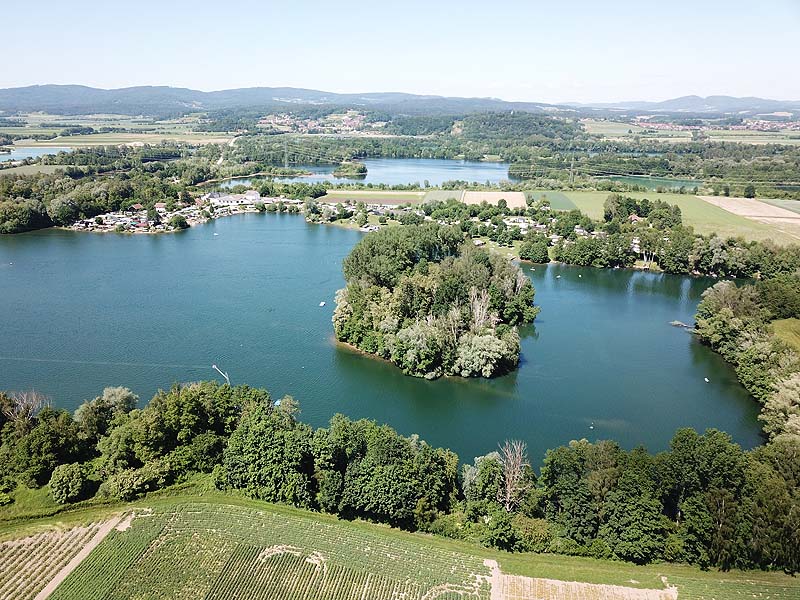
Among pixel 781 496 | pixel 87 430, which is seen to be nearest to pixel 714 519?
pixel 781 496

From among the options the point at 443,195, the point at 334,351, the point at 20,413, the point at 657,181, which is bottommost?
the point at 334,351

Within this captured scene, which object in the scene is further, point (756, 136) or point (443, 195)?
point (756, 136)

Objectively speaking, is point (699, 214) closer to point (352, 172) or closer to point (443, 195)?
point (443, 195)

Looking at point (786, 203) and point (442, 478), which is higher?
point (786, 203)

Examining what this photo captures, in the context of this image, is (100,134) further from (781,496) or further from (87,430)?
(781,496)

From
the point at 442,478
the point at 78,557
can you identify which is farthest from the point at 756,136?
the point at 78,557

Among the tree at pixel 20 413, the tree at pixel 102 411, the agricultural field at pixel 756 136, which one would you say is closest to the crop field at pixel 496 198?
the tree at pixel 102 411

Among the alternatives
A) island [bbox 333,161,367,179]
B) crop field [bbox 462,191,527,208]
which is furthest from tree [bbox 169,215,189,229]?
island [bbox 333,161,367,179]
